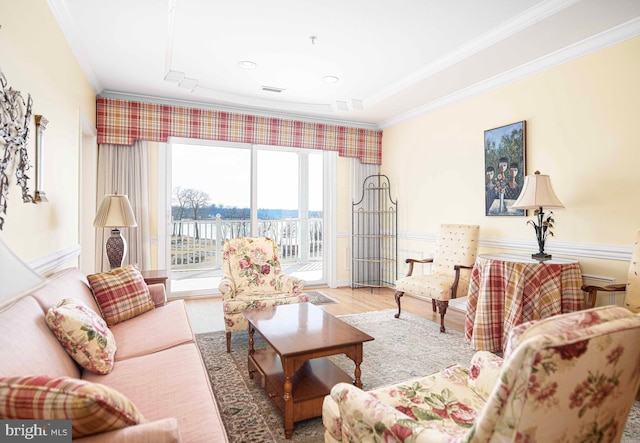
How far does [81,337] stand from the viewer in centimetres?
160

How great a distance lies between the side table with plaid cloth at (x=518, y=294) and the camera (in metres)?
2.73

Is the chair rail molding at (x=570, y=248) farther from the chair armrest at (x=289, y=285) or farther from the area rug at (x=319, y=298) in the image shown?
the chair armrest at (x=289, y=285)

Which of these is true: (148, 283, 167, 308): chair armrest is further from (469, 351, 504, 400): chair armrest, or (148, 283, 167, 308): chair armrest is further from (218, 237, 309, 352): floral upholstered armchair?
(469, 351, 504, 400): chair armrest

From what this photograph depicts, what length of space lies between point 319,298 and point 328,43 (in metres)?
3.14

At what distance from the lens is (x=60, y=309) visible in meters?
1.59

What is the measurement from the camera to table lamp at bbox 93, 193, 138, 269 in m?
3.25

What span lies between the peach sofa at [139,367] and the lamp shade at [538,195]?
2.73 meters

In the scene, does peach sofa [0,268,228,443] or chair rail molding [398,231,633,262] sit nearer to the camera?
peach sofa [0,268,228,443]

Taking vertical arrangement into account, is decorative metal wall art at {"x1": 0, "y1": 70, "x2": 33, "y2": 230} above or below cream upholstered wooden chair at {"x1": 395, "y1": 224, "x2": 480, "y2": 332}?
above

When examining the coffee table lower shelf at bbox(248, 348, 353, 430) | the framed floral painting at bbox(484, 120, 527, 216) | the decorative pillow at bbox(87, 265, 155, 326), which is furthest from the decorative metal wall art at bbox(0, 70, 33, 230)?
the framed floral painting at bbox(484, 120, 527, 216)

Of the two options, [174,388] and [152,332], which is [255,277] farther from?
[174,388]

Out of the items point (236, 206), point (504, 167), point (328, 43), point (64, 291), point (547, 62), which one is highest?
point (328, 43)

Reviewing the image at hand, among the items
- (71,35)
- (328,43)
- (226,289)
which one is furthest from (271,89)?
(226,289)

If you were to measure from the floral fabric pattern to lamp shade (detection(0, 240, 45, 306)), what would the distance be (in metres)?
2.33
